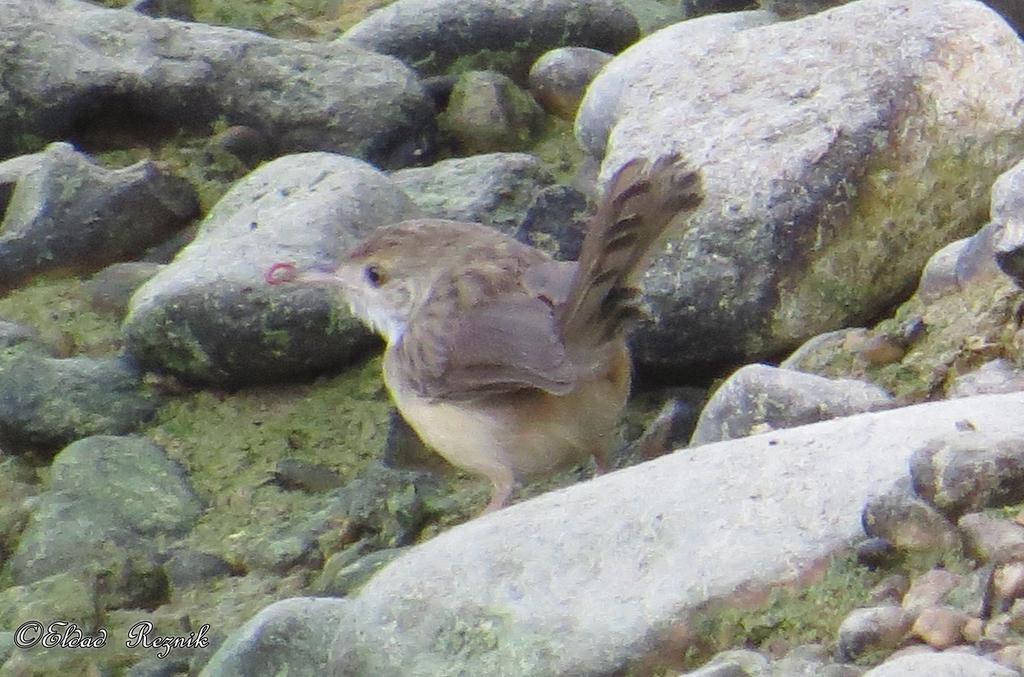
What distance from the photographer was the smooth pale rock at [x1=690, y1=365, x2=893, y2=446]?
5.17 m

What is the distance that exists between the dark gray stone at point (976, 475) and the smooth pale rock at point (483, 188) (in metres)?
3.14

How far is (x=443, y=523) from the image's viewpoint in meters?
5.85

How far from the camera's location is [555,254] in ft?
21.9

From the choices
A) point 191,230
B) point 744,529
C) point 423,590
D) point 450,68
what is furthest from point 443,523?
point 450,68

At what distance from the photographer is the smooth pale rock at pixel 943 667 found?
323cm

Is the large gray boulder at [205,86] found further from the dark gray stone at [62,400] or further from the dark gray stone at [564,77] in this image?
the dark gray stone at [62,400]

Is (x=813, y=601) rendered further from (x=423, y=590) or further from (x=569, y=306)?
(x=569, y=306)

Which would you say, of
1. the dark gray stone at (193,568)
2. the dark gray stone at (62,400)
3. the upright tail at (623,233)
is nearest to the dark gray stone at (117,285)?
the dark gray stone at (62,400)

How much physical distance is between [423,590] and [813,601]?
943 millimetres

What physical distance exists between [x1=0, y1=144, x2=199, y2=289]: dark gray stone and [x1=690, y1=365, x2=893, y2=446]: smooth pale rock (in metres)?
3.13

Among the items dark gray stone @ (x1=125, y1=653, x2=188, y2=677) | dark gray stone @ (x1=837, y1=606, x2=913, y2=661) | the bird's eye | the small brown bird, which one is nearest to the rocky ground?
dark gray stone @ (x1=837, y1=606, x2=913, y2=661)

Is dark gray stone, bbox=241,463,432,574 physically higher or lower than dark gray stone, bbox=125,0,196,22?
higher

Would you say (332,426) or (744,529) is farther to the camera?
(332,426)

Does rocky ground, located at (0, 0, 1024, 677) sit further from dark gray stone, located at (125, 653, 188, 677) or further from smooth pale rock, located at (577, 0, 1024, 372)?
dark gray stone, located at (125, 653, 188, 677)
